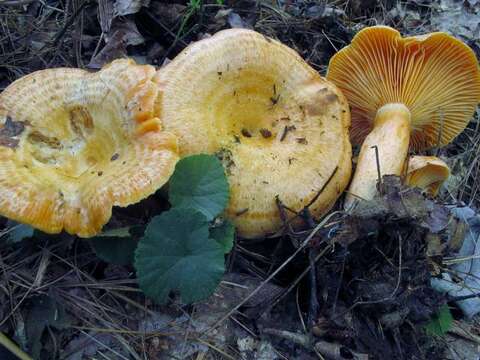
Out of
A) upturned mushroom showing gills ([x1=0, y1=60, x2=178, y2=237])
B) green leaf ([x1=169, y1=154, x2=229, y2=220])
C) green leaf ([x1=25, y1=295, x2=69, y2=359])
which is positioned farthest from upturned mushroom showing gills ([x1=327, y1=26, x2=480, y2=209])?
green leaf ([x1=25, y1=295, x2=69, y2=359])

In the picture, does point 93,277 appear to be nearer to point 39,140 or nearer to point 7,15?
point 39,140

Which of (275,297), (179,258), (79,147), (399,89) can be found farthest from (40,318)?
(399,89)

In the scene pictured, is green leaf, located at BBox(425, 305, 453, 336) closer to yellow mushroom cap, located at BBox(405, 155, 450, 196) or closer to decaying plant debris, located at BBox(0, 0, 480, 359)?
decaying plant debris, located at BBox(0, 0, 480, 359)

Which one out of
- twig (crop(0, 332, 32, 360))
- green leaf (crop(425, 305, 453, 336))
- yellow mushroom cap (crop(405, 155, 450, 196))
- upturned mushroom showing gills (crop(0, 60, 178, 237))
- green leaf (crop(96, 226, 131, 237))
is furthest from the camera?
yellow mushroom cap (crop(405, 155, 450, 196))

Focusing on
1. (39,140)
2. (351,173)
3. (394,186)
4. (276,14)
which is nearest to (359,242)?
(394,186)

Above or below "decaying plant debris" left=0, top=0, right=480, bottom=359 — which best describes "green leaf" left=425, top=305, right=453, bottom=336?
below

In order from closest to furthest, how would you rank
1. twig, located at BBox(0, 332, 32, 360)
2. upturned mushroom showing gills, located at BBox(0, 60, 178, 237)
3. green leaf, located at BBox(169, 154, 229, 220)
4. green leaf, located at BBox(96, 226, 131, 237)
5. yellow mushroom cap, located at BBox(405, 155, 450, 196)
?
twig, located at BBox(0, 332, 32, 360) → upturned mushroom showing gills, located at BBox(0, 60, 178, 237) → green leaf, located at BBox(96, 226, 131, 237) → green leaf, located at BBox(169, 154, 229, 220) → yellow mushroom cap, located at BBox(405, 155, 450, 196)

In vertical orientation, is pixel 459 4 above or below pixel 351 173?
above
